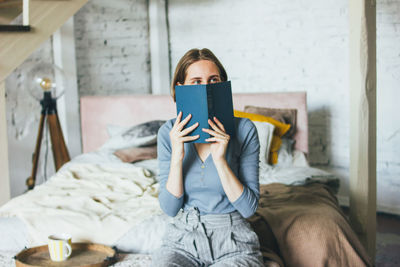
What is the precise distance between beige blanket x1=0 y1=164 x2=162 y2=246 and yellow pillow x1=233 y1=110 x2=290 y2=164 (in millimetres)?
798

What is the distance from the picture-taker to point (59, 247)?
5.81 ft

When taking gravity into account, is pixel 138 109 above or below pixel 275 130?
above

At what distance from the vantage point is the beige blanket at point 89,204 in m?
2.15

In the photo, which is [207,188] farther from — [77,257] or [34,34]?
[34,34]

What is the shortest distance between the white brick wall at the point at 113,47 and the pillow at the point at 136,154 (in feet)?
4.62

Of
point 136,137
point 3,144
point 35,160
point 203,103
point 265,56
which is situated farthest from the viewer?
point 265,56

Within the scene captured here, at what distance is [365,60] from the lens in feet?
8.20

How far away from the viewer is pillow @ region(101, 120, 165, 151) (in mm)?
3395

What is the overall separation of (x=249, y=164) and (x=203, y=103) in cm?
Result: 30

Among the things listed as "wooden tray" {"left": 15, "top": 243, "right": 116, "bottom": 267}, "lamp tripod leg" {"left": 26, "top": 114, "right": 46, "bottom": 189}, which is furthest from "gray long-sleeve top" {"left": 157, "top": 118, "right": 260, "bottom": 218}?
"lamp tripod leg" {"left": 26, "top": 114, "right": 46, "bottom": 189}

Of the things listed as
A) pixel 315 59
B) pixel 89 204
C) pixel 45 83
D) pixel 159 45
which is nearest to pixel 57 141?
pixel 45 83

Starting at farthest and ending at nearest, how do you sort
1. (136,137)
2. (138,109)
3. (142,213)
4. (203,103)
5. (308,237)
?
1. (138,109)
2. (136,137)
3. (142,213)
4. (308,237)
5. (203,103)

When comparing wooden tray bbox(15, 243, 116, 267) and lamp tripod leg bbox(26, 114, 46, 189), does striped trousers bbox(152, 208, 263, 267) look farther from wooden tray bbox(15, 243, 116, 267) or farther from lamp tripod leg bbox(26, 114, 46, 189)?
lamp tripod leg bbox(26, 114, 46, 189)

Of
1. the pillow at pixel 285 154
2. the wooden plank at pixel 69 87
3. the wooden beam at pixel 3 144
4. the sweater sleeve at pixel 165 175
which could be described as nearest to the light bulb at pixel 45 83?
the wooden beam at pixel 3 144
